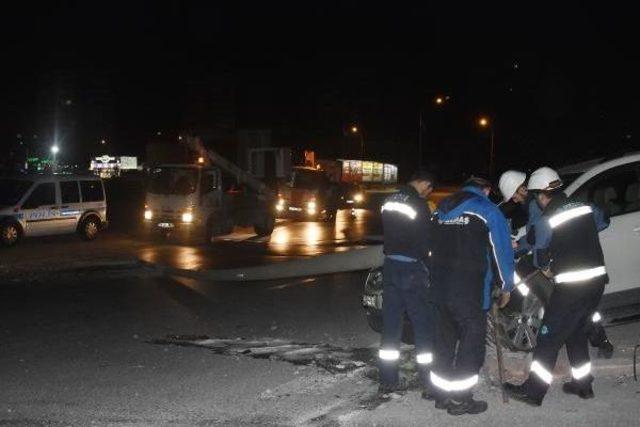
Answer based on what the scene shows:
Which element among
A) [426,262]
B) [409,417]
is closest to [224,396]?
[409,417]

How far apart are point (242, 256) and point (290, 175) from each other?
32.9ft

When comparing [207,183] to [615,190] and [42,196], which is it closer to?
[42,196]

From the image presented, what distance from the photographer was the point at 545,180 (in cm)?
598

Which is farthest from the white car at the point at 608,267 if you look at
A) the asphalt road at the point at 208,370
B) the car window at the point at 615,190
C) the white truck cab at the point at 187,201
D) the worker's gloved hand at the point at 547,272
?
the white truck cab at the point at 187,201

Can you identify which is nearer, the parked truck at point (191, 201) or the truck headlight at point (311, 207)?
the parked truck at point (191, 201)

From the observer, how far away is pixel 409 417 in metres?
5.58

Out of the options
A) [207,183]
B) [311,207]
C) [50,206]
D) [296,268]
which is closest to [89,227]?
[50,206]

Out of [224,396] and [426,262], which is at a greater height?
[426,262]

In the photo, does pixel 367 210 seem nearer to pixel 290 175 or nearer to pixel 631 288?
pixel 290 175

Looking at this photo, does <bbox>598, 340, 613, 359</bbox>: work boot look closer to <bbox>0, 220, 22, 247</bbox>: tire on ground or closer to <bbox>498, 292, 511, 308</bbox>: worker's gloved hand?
<bbox>498, 292, 511, 308</bbox>: worker's gloved hand

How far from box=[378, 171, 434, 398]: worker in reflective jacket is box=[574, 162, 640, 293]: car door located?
240 cm

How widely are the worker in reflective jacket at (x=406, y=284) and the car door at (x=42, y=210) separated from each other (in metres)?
14.8

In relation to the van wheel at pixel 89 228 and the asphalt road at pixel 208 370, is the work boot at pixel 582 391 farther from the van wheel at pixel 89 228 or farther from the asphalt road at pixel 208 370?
the van wheel at pixel 89 228

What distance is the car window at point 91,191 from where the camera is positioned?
20.2m
